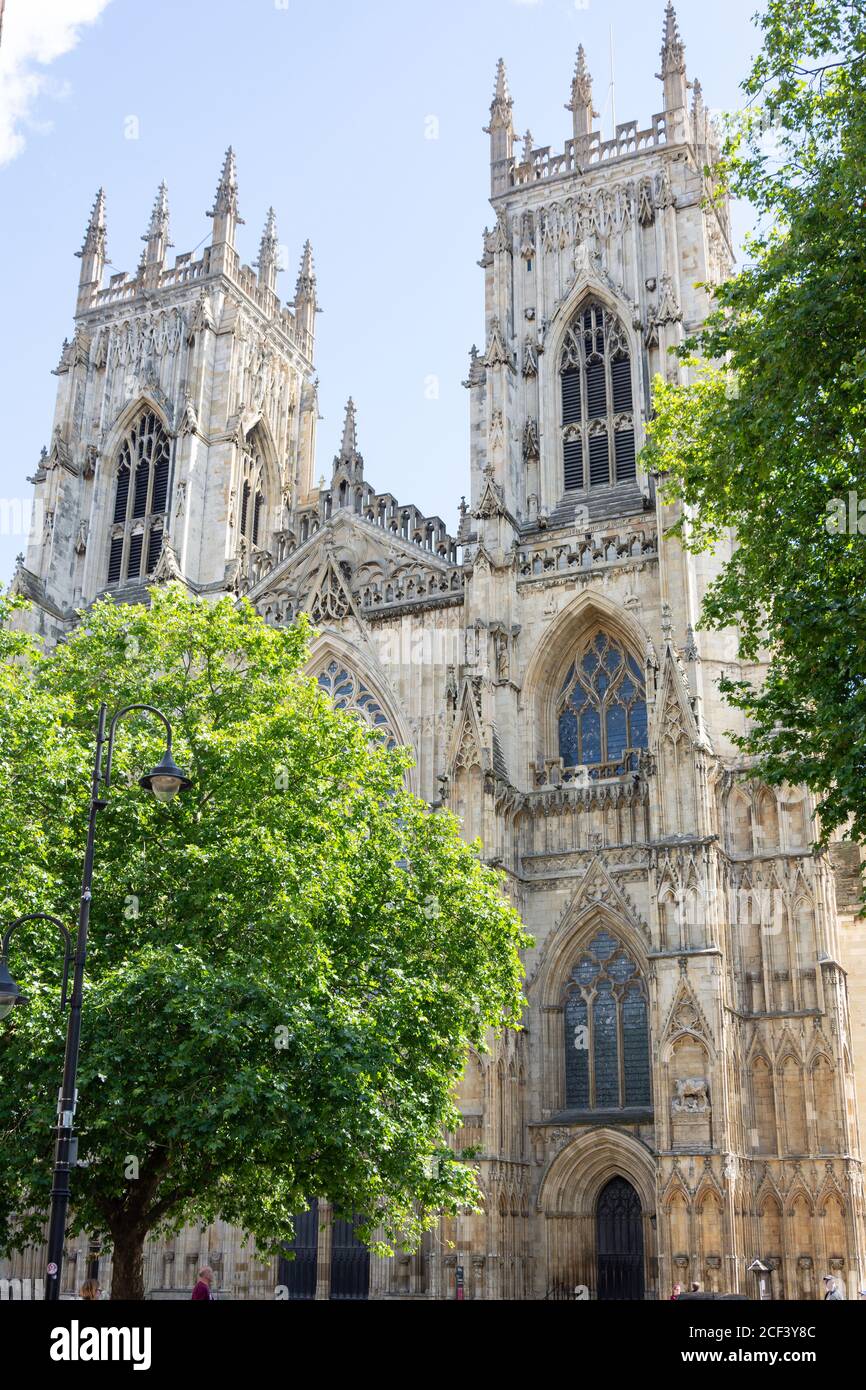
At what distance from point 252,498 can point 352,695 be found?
10.4 m

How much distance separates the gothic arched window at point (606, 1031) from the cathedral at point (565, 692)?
65 mm

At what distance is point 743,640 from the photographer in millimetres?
18438

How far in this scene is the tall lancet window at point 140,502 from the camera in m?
39.8

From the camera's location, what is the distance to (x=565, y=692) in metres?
31.5

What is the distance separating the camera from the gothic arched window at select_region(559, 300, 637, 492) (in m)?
33.7

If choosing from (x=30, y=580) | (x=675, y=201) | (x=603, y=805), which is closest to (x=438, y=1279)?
(x=603, y=805)

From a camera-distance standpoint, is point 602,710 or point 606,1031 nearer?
point 606,1031

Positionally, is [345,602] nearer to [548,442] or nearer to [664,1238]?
[548,442]

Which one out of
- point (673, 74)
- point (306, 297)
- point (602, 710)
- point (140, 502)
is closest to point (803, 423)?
point (602, 710)

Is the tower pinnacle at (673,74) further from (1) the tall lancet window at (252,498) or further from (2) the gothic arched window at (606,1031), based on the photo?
(2) the gothic arched window at (606,1031)

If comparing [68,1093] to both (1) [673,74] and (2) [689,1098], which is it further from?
(1) [673,74]
